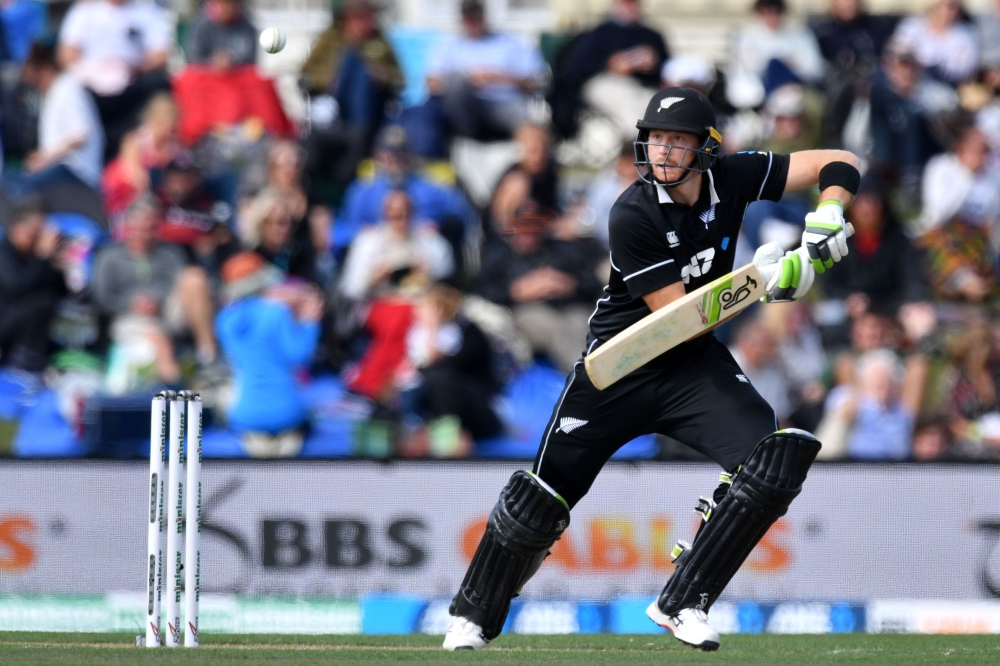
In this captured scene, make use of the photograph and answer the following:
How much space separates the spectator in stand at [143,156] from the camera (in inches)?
335

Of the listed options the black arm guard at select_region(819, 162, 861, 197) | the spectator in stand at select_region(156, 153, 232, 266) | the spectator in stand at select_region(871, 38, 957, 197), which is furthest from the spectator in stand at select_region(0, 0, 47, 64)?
the black arm guard at select_region(819, 162, 861, 197)

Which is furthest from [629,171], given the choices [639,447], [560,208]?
[639,447]

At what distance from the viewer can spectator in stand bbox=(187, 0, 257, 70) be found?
8914mm

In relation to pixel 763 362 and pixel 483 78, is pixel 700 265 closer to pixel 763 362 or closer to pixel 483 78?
pixel 763 362

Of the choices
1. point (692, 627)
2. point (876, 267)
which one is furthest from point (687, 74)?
point (692, 627)

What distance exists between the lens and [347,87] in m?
8.72

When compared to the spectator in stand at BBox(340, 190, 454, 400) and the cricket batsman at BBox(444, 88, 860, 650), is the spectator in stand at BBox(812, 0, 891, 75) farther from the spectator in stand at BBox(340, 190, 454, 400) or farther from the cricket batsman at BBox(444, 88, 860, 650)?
the cricket batsman at BBox(444, 88, 860, 650)

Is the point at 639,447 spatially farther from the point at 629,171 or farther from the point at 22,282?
the point at 22,282

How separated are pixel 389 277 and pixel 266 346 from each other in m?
0.81

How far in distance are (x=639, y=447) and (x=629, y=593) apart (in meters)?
0.98

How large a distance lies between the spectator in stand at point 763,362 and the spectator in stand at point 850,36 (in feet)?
7.04

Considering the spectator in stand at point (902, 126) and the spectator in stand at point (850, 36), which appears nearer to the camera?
the spectator in stand at point (902, 126)

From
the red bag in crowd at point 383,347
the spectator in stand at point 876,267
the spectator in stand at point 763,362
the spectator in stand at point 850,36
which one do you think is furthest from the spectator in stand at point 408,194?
the spectator in stand at point 850,36

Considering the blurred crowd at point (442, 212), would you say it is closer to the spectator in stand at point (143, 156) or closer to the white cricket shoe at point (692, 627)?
the spectator in stand at point (143, 156)
